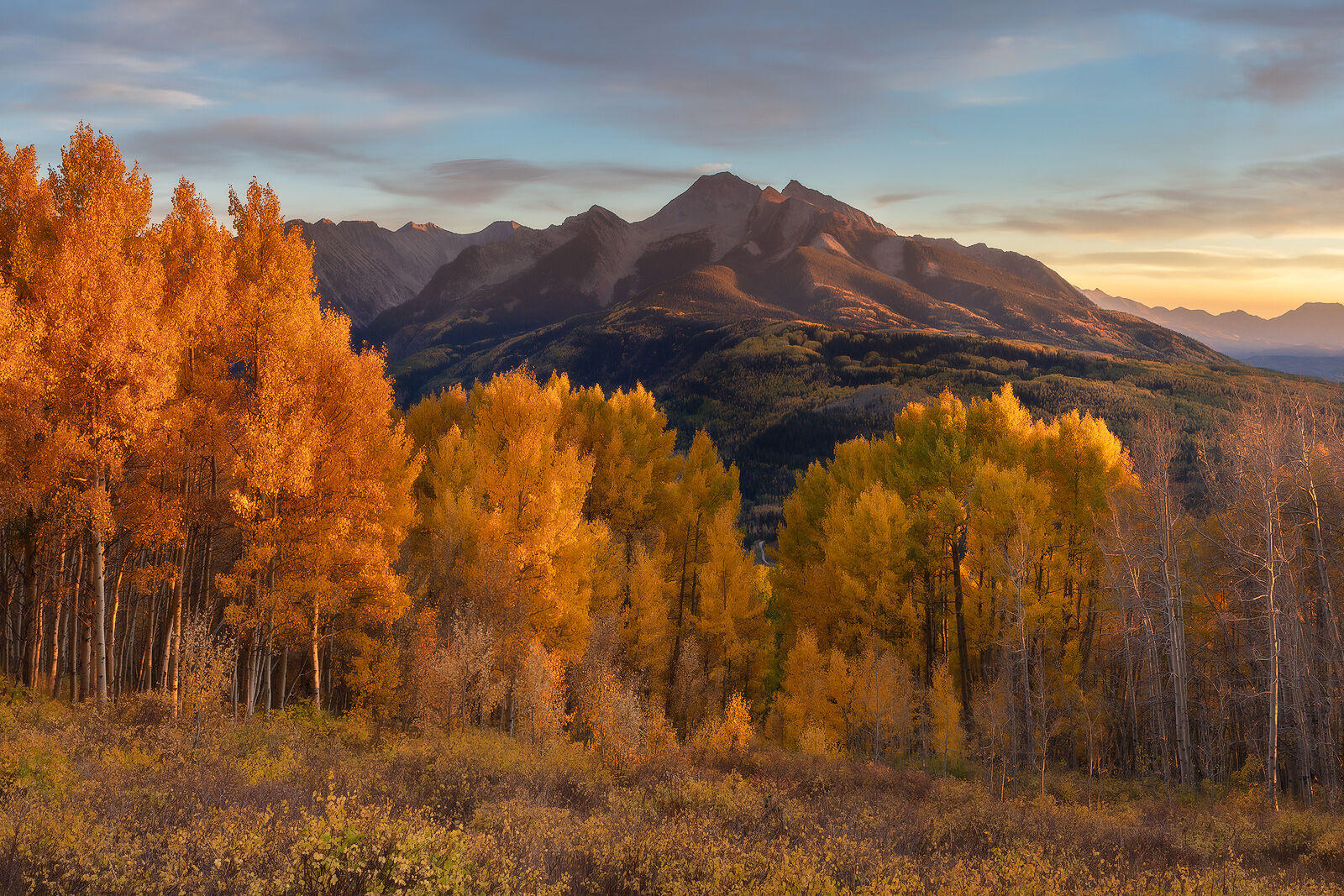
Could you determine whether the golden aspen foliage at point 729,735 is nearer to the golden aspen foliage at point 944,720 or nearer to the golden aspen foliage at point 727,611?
the golden aspen foliage at point 944,720

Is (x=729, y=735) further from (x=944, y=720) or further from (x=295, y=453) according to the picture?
(x=295, y=453)

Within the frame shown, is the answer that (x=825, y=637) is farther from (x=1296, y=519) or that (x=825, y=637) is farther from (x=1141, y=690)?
(x=1296, y=519)

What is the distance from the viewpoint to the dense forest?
18484 millimetres

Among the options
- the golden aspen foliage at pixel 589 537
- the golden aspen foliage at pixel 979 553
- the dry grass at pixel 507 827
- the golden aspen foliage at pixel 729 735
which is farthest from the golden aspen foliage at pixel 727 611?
the dry grass at pixel 507 827

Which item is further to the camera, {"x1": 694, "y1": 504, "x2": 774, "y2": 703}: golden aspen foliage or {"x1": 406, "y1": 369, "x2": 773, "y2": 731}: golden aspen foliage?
{"x1": 694, "y1": 504, "x2": 774, "y2": 703}: golden aspen foliage

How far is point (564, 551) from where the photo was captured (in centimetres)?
2900

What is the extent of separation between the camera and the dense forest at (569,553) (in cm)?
1848

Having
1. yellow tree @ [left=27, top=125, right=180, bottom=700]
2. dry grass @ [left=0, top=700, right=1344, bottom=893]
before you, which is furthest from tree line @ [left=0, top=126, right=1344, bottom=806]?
dry grass @ [left=0, top=700, right=1344, bottom=893]

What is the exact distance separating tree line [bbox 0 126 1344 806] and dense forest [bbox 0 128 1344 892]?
143mm

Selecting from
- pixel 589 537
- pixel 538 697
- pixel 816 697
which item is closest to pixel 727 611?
pixel 816 697

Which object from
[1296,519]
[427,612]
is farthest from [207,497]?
[1296,519]

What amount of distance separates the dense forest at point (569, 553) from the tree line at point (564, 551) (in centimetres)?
14

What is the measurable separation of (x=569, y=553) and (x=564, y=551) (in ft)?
0.69

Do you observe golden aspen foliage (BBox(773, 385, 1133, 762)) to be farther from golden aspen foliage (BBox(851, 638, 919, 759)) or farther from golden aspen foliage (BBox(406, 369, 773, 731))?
golden aspen foliage (BBox(406, 369, 773, 731))
